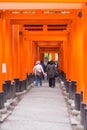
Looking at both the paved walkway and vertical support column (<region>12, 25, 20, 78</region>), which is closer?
the paved walkway

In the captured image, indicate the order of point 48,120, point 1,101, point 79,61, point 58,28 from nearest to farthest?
1. point 48,120
2. point 1,101
3. point 79,61
4. point 58,28

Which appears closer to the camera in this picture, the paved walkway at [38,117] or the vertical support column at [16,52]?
the paved walkway at [38,117]

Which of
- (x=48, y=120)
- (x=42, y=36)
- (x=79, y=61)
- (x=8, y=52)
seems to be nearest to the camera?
(x=48, y=120)

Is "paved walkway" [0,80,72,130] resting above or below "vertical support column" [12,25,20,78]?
below

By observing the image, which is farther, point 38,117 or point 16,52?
point 16,52

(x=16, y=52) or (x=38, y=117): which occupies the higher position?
(x=16, y=52)

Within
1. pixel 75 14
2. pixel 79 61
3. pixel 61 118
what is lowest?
pixel 61 118

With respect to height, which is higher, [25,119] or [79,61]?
[79,61]

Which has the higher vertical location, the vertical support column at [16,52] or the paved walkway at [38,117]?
the vertical support column at [16,52]

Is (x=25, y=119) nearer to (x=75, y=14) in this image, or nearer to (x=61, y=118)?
(x=61, y=118)

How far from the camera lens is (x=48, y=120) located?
1325cm

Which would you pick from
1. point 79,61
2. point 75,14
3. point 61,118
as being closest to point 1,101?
point 61,118

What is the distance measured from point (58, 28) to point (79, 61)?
29.2ft

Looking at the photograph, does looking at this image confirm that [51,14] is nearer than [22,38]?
Yes
